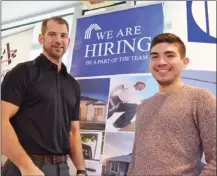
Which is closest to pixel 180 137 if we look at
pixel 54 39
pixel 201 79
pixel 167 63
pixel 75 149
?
pixel 167 63

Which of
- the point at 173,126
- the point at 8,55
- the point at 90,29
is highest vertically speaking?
the point at 90,29

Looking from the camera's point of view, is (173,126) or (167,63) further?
(167,63)

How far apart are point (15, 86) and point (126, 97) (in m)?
0.80

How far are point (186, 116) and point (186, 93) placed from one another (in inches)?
4.4

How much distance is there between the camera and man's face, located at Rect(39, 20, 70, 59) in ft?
5.31

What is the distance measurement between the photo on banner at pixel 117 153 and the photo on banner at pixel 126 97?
0.05 m

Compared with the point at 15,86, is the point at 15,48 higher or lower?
higher

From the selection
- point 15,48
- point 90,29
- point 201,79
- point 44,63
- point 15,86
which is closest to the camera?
point 15,86

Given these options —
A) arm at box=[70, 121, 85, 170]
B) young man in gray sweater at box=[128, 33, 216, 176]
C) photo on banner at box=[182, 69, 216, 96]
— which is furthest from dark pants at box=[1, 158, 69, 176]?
photo on banner at box=[182, 69, 216, 96]

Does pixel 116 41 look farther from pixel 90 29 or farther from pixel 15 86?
pixel 15 86

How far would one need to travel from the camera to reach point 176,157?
1125 mm

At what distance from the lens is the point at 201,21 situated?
1752 mm

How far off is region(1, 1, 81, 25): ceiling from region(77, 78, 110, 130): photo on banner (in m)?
0.79

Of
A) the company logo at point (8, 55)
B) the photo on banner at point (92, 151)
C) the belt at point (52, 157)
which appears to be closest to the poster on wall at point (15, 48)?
the company logo at point (8, 55)
